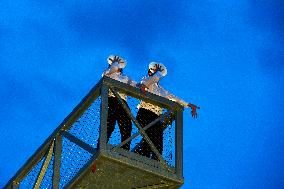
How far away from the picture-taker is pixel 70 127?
14.5 meters

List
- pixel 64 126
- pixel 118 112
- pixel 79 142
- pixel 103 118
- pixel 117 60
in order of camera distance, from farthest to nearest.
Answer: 1. pixel 117 60
2. pixel 118 112
3. pixel 64 126
4. pixel 79 142
5. pixel 103 118

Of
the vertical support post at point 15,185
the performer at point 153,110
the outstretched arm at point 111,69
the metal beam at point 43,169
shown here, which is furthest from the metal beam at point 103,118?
the vertical support post at point 15,185

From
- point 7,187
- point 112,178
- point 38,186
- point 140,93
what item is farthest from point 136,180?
point 7,187

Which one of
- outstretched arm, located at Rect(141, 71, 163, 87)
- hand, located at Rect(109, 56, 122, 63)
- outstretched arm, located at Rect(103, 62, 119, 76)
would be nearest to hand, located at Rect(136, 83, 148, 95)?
outstretched arm, located at Rect(141, 71, 163, 87)

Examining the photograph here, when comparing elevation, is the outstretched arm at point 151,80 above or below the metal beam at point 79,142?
above

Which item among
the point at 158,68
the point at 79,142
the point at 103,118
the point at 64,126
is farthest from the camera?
the point at 158,68

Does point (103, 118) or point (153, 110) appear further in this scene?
point (153, 110)

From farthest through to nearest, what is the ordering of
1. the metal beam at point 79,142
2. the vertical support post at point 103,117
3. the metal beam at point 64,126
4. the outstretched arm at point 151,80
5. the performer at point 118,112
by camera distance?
the outstretched arm at point 151,80 < the performer at point 118,112 < the metal beam at point 64,126 < the metal beam at point 79,142 < the vertical support post at point 103,117

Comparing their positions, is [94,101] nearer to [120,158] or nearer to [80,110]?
[80,110]

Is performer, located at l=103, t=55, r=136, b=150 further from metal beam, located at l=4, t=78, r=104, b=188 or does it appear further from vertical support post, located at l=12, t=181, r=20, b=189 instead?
vertical support post, located at l=12, t=181, r=20, b=189

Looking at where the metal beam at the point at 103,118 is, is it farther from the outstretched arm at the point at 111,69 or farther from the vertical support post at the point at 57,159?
the vertical support post at the point at 57,159

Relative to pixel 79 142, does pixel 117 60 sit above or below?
above

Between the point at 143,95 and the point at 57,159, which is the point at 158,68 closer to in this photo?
the point at 143,95

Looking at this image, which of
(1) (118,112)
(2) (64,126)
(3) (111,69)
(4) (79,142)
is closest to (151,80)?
(3) (111,69)
